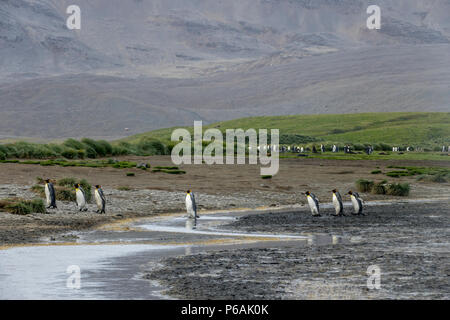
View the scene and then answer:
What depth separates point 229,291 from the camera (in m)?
11.2

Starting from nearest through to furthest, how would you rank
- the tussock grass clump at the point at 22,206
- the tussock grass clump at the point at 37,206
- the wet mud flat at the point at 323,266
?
the wet mud flat at the point at 323,266 → the tussock grass clump at the point at 22,206 → the tussock grass clump at the point at 37,206

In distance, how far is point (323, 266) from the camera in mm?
13547

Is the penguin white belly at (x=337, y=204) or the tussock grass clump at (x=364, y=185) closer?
the penguin white belly at (x=337, y=204)

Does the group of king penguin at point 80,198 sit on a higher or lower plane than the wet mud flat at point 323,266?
higher

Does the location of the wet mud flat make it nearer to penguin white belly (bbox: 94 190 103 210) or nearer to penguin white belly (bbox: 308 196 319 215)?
penguin white belly (bbox: 308 196 319 215)

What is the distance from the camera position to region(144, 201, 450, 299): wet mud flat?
439 inches

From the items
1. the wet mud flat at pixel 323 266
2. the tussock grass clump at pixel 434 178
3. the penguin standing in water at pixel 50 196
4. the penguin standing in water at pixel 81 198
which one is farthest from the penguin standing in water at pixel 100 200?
the tussock grass clump at pixel 434 178

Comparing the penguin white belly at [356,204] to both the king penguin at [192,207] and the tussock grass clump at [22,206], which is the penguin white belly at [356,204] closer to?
the king penguin at [192,207]

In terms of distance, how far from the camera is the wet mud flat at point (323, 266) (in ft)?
36.6

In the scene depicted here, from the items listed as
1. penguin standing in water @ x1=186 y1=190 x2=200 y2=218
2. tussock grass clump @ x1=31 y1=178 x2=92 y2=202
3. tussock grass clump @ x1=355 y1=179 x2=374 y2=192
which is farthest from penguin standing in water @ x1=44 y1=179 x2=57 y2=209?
tussock grass clump @ x1=355 y1=179 x2=374 y2=192
